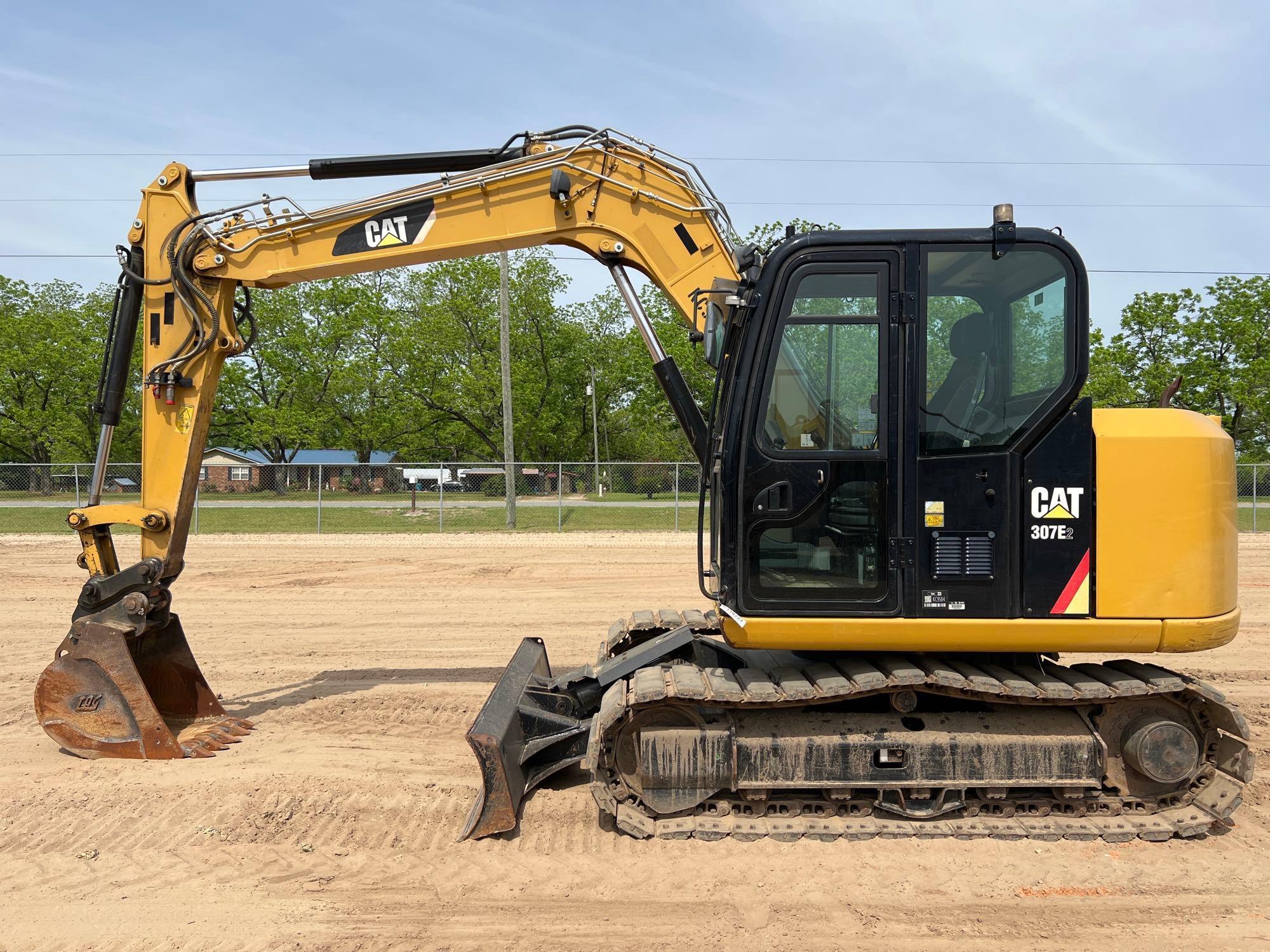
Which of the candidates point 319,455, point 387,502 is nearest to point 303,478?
point 387,502

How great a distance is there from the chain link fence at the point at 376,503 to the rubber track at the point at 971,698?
15597 mm

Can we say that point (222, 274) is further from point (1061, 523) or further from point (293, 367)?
point (293, 367)

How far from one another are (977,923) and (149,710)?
487 cm

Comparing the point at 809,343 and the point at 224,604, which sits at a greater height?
the point at 809,343

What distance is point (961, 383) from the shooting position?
4465 mm

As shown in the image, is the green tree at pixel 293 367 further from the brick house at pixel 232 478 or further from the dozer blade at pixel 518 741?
the dozer blade at pixel 518 741

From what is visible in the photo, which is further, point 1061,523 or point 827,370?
point 827,370

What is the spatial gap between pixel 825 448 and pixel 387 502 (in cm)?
2069

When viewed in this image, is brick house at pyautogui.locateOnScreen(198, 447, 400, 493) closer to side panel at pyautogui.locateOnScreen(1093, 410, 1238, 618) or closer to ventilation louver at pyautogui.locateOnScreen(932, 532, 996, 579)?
ventilation louver at pyautogui.locateOnScreen(932, 532, 996, 579)

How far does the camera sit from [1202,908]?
3863 millimetres

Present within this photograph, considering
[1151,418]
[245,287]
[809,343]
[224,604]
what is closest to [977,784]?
[1151,418]

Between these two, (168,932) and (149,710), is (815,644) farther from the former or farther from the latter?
(149,710)

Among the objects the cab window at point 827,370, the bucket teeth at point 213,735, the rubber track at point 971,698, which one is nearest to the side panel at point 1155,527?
the rubber track at point 971,698

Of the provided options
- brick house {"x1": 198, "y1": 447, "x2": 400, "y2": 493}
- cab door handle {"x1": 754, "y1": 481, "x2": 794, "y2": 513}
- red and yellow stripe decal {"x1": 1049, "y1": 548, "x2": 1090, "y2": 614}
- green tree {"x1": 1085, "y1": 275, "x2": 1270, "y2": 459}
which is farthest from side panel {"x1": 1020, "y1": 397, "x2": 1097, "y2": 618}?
green tree {"x1": 1085, "y1": 275, "x2": 1270, "y2": 459}
